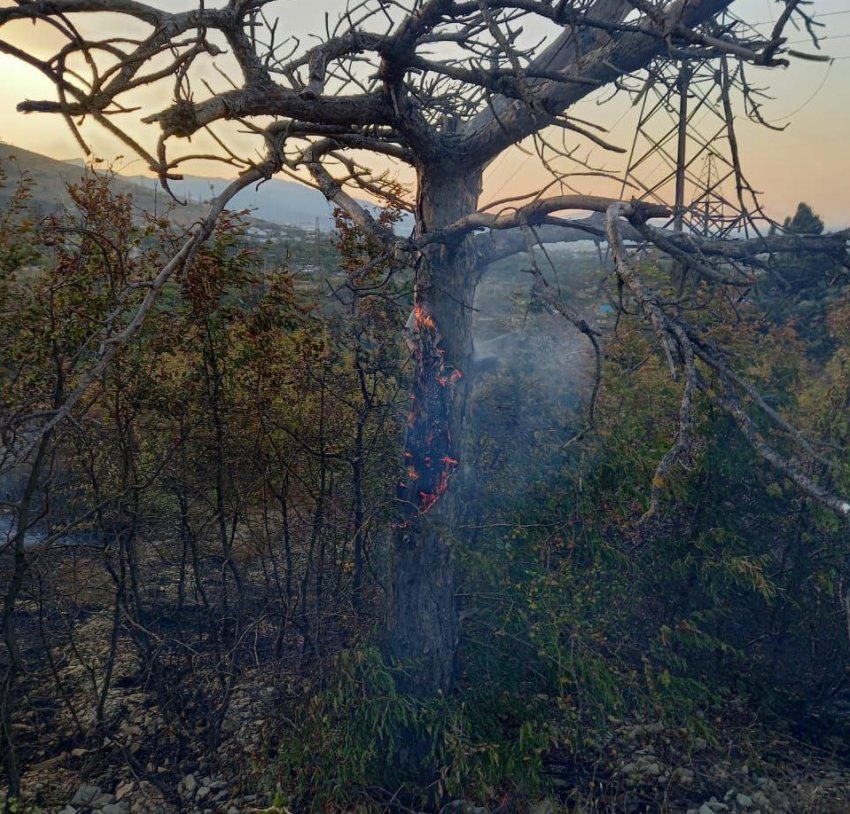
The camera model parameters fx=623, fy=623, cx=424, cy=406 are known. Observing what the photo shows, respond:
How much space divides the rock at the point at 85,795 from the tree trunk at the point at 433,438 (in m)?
2.03

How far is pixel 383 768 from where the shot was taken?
4.14 m

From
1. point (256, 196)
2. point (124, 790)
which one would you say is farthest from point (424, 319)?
point (256, 196)

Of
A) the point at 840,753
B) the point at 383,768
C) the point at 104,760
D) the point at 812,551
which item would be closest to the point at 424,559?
the point at 383,768

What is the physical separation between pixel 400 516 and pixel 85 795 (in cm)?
264

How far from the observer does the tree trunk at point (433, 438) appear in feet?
13.5

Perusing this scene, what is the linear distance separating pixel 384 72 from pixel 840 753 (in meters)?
5.78

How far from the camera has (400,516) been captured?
4.25m

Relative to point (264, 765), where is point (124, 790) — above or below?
below

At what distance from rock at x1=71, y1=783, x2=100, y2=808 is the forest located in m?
0.02

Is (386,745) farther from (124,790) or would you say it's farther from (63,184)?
(63,184)

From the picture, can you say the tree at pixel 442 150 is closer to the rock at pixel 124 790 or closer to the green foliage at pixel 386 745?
the green foliage at pixel 386 745

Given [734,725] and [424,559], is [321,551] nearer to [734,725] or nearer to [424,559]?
[424,559]

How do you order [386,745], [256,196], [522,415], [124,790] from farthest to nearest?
[256,196], [522,415], [386,745], [124,790]

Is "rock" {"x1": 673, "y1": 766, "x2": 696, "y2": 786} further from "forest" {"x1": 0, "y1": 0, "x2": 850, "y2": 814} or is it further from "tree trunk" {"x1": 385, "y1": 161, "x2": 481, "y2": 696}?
"tree trunk" {"x1": 385, "y1": 161, "x2": 481, "y2": 696}
